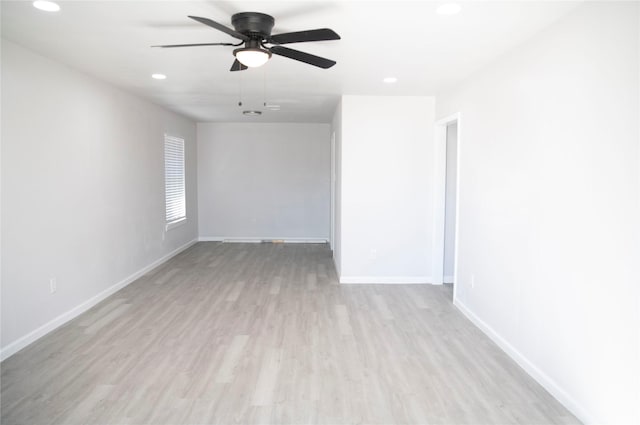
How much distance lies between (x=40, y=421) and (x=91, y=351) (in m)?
0.99

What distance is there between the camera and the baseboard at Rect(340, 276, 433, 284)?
555 cm

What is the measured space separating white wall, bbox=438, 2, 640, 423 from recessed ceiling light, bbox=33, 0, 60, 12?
10.5 feet

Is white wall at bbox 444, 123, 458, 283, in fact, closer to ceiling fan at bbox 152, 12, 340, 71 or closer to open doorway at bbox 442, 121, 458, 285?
open doorway at bbox 442, 121, 458, 285

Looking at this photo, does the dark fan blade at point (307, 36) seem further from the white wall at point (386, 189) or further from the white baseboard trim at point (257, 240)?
the white baseboard trim at point (257, 240)

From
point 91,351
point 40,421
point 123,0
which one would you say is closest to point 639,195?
point 123,0

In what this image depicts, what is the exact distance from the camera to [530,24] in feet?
9.14

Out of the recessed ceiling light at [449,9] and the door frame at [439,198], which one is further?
the door frame at [439,198]

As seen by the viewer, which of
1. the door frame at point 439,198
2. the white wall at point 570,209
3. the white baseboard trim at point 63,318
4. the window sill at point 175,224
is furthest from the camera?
the window sill at point 175,224

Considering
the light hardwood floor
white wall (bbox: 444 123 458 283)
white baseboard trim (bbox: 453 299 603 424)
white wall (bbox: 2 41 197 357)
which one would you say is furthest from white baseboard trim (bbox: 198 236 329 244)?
white baseboard trim (bbox: 453 299 603 424)

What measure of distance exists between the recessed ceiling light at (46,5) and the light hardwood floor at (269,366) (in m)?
2.45

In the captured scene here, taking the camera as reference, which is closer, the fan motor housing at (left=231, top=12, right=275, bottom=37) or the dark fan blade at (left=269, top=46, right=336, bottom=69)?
the fan motor housing at (left=231, top=12, right=275, bottom=37)

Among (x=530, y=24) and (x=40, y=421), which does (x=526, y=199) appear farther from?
(x=40, y=421)

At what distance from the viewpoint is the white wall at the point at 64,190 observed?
329 cm

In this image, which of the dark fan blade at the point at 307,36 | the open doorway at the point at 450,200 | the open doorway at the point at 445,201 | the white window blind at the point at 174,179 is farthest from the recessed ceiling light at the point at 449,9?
the white window blind at the point at 174,179
